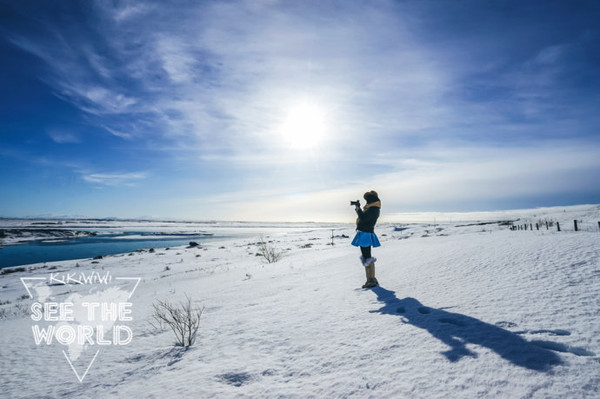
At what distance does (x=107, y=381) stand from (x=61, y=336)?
298 cm

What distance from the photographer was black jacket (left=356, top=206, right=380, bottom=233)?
5070mm

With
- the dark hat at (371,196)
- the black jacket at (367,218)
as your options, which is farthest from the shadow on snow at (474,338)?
the dark hat at (371,196)

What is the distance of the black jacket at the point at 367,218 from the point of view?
16.6 feet

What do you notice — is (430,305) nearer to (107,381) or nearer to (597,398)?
(597,398)

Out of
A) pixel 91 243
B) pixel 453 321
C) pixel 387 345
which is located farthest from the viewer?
pixel 91 243

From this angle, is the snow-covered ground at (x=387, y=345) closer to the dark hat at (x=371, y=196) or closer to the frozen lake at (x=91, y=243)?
the dark hat at (x=371, y=196)

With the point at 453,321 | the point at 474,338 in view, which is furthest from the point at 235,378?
the point at 453,321

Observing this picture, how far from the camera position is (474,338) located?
2.44 metres

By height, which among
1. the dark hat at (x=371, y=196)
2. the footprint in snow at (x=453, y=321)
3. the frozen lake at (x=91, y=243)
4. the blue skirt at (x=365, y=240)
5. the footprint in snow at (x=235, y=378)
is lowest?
the frozen lake at (x=91, y=243)

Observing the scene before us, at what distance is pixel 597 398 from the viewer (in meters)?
1.56

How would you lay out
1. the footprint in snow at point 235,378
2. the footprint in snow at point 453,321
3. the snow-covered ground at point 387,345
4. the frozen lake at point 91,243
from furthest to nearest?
the frozen lake at point 91,243 < the footprint in snow at point 453,321 < the footprint in snow at point 235,378 < the snow-covered ground at point 387,345

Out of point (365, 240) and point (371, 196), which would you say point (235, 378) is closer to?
point (365, 240)

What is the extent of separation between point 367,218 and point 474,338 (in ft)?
9.16

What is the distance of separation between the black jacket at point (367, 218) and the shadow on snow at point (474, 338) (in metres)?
1.80
